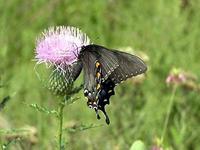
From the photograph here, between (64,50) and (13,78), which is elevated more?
(64,50)

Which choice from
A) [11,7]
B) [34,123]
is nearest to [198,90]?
[34,123]

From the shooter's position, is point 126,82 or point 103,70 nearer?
point 103,70

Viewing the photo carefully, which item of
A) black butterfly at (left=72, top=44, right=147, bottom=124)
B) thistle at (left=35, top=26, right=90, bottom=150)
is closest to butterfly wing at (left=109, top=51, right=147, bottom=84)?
black butterfly at (left=72, top=44, right=147, bottom=124)

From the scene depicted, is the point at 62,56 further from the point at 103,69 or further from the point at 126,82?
the point at 126,82

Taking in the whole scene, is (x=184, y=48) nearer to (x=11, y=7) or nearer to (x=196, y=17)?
(x=196, y=17)

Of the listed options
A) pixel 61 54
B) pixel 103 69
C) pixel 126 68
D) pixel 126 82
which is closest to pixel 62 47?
pixel 61 54

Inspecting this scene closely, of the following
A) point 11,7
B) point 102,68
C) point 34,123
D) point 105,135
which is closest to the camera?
point 102,68

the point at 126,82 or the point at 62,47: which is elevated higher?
the point at 62,47

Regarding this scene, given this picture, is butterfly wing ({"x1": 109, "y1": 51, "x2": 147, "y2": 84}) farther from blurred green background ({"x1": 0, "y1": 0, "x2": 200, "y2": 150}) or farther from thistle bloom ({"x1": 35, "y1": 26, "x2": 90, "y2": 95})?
blurred green background ({"x1": 0, "y1": 0, "x2": 200, "y2": 150})

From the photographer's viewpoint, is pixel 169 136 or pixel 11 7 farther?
pixel 11 7
